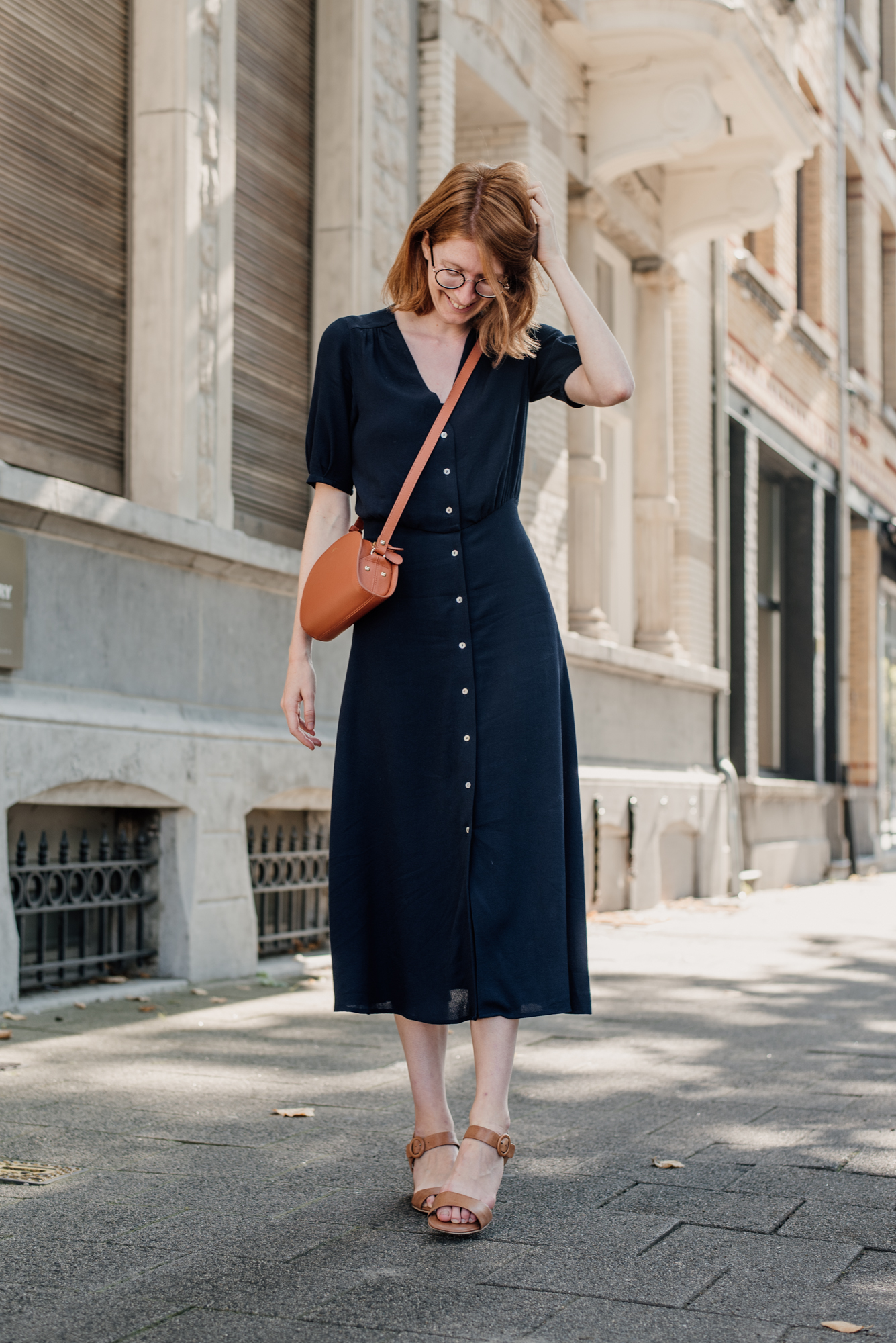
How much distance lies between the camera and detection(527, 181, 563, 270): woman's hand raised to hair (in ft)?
10.1

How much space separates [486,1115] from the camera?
2.94 metres

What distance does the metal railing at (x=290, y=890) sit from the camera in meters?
7.23

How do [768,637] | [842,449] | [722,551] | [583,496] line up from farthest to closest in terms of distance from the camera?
1. [842,449]
2. [768,637]
3. [722,551]
4. [583,496]

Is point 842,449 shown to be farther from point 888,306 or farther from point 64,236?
point 64,236

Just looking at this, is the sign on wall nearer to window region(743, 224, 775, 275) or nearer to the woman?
the woman

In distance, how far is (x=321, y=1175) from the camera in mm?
Answer: 3227

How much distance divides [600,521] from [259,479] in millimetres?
4974

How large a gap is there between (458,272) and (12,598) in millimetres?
2988

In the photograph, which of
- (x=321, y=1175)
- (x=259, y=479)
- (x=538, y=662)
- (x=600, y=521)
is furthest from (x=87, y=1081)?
(x=600, y=521)

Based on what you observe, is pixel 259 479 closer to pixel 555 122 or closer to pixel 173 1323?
pixel 555 122

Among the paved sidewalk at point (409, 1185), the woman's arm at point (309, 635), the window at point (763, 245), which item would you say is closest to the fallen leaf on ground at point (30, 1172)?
the paved sidewalk at point (409, 1185)

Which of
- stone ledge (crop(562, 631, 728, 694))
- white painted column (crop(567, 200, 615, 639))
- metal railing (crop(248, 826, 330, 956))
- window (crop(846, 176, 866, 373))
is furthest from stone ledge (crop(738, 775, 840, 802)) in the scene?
metal railing (crop(248, 826, 330, 956))

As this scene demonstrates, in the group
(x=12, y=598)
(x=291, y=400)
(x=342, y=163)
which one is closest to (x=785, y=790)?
(x=291, y=400)

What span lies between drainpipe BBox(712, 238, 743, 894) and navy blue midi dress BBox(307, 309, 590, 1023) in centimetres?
1141
